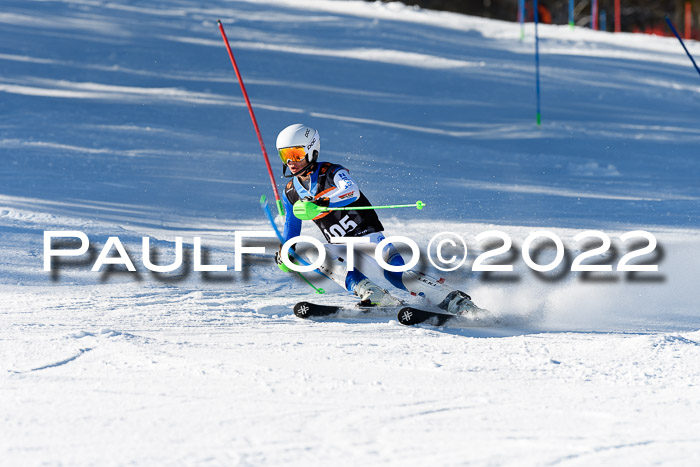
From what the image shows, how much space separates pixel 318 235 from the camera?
8.88 m

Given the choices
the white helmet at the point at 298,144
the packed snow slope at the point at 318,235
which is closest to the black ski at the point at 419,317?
the packed snow slope at the point at 318,235

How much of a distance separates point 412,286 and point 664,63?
51.6ft

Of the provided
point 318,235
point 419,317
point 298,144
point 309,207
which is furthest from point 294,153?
point 318,235

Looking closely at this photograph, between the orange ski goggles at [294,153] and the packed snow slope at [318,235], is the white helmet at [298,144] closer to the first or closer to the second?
the orange ski goggles at [294,153]

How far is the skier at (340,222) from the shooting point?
6227 mm

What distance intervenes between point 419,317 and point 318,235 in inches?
117

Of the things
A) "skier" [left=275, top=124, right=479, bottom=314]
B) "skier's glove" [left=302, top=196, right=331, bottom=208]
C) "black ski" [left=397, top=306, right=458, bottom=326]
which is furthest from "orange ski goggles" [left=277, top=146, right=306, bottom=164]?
"black ski" [left=397, top=306, right=458, bottom=326]

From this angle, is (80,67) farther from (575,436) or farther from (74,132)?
(575,436)

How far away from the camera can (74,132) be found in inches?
531

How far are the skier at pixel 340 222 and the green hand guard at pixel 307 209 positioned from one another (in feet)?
0.15

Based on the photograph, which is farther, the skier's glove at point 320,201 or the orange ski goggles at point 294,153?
the skier's glove at point 320,201

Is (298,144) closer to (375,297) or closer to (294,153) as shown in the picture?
(294,153)

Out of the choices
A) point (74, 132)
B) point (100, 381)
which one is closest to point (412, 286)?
point (100, 381)

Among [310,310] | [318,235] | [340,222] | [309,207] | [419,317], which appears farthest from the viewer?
[318,235]
